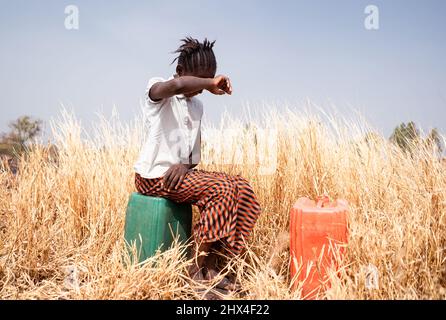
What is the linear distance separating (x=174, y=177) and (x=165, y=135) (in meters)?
0.31

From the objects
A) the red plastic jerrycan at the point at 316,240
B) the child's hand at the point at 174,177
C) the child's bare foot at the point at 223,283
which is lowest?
the child's bare foot at the point at 223,283

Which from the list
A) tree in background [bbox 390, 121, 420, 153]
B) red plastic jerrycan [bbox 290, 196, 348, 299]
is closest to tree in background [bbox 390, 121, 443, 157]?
tree in background [bbox 390, 121, 420, 153]

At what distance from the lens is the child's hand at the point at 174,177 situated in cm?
256

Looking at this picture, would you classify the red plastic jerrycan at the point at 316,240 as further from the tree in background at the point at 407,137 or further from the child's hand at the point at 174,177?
the tree in background at the point at 407,137

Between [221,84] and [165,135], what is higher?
[221,84]

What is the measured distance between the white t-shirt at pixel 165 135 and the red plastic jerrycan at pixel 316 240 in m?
0.84

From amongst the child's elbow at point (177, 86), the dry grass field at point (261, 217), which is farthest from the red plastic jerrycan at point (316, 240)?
the child's elbow at point (177, 86)

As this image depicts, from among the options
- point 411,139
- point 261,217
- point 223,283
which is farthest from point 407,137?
point 223,283

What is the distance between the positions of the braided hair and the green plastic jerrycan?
0.84 m

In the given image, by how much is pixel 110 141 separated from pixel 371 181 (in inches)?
93.6

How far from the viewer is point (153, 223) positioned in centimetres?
267

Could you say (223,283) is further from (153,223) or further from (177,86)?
(177,86)

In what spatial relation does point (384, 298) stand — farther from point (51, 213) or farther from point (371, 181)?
point (51, 213)
